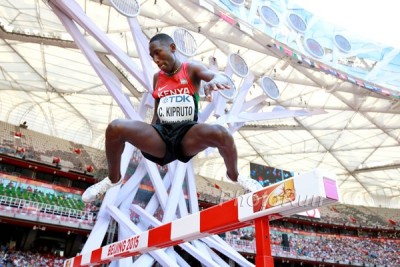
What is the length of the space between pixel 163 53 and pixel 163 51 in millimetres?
17

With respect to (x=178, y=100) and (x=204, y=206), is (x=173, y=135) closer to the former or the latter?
(x=178, y=100)

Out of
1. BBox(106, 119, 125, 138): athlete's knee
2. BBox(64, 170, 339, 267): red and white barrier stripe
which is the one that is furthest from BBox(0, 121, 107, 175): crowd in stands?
BBox(106, 119, 125, 138): athlete's knee

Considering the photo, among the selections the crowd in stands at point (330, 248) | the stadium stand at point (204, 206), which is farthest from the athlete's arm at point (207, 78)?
the crowd in stands at point (330, 248)

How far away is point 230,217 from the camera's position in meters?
2.85

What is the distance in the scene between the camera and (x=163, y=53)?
3117 mm

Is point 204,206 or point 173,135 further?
point 204,206

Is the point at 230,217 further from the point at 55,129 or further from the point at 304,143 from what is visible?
the point at 55,129

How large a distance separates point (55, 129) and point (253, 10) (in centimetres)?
2798

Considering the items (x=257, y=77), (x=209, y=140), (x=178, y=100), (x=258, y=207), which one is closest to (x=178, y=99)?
(x=178, y=100)

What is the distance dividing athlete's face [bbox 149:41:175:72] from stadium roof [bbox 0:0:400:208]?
8860 millimetres

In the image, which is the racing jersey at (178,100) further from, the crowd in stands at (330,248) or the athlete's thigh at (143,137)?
the crowd in stands at (330,248)

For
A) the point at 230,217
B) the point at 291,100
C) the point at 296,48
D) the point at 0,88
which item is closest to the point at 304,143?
the point at 291,100

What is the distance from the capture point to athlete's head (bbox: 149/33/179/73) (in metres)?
3.10

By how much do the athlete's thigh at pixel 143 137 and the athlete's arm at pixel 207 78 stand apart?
0.58m
